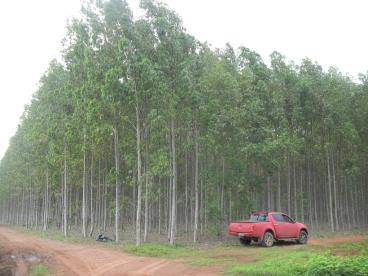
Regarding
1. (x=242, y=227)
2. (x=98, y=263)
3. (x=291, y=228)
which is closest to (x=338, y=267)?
(x=98, y=263)

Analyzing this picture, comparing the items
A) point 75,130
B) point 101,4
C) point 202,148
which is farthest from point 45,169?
point 101,4

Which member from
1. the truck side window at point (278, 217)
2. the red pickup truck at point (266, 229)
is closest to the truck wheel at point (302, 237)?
the red pickup truck at point (266, 229)

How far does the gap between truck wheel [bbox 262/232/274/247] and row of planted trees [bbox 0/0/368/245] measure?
4751 millimetres

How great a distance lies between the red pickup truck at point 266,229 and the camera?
68.4ft

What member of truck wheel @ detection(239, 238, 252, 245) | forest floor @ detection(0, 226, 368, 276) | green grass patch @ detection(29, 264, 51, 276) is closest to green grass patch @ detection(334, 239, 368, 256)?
forest floor @ detection(0, 226, 368, 276)

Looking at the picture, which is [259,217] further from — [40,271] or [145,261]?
[40,271]

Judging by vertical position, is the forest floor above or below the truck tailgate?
below

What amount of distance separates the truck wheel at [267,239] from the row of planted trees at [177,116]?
15.6ft

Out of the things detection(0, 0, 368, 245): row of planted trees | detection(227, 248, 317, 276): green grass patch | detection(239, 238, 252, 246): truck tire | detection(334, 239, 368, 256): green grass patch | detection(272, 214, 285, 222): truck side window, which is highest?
detection(0, 0, 368, 245): row of planted trees

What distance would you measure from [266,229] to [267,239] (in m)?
0.50

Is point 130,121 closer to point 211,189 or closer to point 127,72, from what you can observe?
point 127,72

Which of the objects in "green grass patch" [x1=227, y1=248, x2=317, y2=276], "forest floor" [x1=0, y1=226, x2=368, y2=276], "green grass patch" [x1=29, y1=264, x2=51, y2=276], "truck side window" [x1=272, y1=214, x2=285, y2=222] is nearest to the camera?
"green grass patch" [x1=227, y1=248, x2=317, y2=276]

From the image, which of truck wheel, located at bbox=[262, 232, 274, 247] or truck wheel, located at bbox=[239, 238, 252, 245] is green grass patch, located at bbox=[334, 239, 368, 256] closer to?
truck wheel, located at bbox=[262, 232, 274, 247]

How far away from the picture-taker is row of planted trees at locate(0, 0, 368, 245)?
23.0 metres
